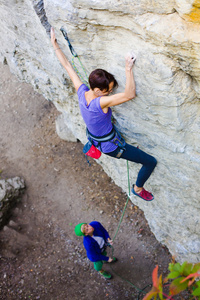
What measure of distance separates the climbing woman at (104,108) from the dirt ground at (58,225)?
100 inches

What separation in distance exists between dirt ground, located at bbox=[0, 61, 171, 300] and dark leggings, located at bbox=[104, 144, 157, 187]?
236 cm

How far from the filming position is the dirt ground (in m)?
5.69

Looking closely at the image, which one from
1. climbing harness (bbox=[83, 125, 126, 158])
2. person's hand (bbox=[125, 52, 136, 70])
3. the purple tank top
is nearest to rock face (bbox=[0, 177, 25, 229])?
climbing harness (bbox=[83, 125, 126, 158])

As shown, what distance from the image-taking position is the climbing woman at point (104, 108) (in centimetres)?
299

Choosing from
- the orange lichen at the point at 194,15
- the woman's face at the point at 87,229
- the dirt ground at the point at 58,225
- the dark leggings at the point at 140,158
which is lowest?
the dirt ground at the point at 58,225

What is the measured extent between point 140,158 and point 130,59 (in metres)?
1.45

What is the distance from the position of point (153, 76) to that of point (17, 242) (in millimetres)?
5217

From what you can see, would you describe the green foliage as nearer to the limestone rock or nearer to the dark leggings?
the dark leggings

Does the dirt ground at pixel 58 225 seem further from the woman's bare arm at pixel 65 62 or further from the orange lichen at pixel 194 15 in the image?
the orange lichen at pixel 194 15

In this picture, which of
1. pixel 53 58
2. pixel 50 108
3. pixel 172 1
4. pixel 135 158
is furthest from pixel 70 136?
pixel 172 1

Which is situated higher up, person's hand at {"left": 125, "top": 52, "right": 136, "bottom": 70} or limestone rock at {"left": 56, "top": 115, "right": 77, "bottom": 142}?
person's hand at {"left": 125, "top": 52, "right": 136, "bottom": 70}

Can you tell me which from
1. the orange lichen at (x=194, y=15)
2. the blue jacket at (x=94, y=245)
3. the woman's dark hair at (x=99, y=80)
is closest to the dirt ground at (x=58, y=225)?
the blue jacket at (x=94, y=245)

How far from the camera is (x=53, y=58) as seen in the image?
475 centimetres

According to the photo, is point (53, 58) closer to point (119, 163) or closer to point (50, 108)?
point (119, 163)
